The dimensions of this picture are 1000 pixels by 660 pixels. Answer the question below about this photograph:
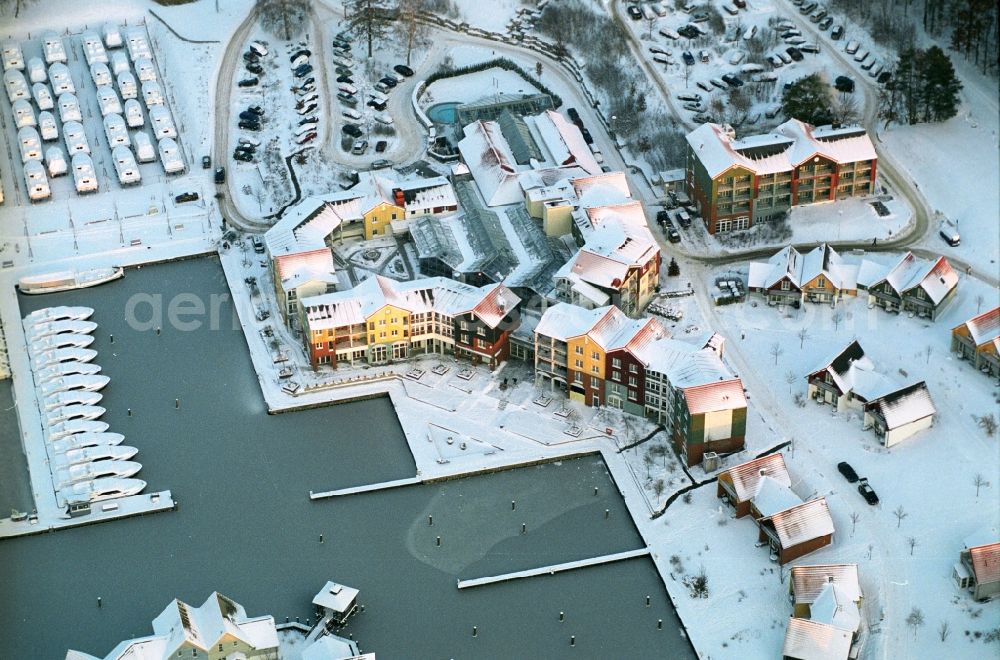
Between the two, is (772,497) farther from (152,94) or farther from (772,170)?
(152,94)

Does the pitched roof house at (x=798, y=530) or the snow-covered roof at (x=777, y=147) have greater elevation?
the snow-covered roof at (x=777, y=147)

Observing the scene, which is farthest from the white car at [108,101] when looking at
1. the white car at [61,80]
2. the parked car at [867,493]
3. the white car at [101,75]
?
the parked car at [867,493]

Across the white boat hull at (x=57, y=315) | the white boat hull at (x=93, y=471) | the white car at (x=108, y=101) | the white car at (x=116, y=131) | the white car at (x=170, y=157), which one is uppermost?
the white car at (x=108, y=101)

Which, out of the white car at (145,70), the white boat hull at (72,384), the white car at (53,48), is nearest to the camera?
the white boat hull at (72,384)

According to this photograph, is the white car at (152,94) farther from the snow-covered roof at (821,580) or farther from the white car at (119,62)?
the snow-covered roof at (821,580)

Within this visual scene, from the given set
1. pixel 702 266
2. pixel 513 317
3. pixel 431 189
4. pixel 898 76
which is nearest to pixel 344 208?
pixel 431 189

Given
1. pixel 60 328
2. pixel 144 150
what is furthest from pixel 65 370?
pixel 144 150

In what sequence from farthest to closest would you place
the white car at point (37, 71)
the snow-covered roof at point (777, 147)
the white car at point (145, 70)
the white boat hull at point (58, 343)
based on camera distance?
the white car at point (145, 70), the white car at point (37, 71), the snow-covered roof at point (777, 147), the white boat hull at point (58, 343)

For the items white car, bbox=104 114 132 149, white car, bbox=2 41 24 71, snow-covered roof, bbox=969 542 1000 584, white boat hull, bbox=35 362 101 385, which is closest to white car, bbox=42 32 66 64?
white car, bbox=2 41 24 71
